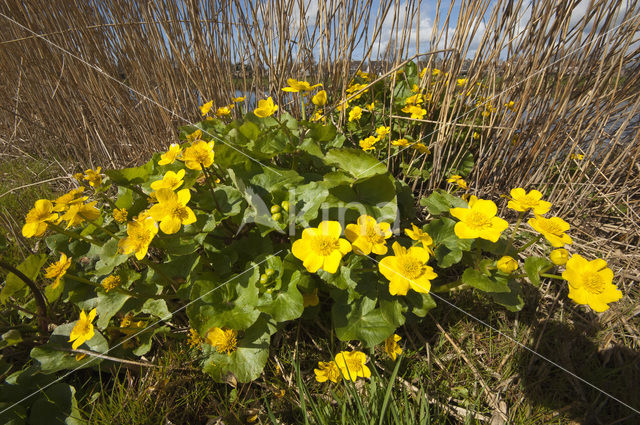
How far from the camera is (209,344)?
1299 millimetres

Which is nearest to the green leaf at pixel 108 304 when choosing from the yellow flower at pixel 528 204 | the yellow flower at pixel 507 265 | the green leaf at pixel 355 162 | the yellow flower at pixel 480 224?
the green leaf at pixel 355 162

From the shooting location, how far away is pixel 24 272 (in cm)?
140

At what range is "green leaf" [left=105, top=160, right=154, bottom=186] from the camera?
1.26 meters

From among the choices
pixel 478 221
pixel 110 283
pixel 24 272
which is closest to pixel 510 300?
pixel 478 221

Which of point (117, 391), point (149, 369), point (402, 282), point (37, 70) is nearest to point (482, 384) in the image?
point (402, 282)

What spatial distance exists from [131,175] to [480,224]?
142cm

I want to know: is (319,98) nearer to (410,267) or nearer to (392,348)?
(410,267)

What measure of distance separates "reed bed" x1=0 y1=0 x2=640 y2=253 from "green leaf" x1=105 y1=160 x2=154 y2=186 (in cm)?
67

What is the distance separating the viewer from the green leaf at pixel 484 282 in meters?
1.10

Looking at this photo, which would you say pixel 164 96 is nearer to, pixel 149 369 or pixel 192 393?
pixel 149 369

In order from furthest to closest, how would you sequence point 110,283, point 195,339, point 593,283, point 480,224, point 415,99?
point 415,99 < point 195,339 < point 110,283 < point 480,224 < point 593,283

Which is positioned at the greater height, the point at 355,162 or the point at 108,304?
the point at 355,162

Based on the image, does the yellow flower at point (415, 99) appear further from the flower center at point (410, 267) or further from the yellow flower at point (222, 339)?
the yellow flower at point (222, 339)

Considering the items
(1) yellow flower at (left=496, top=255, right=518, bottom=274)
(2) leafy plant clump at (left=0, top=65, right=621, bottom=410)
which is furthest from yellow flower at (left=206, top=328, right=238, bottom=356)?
(1) yellow flower at (left=496, top=255, right=518, bottom=274)
